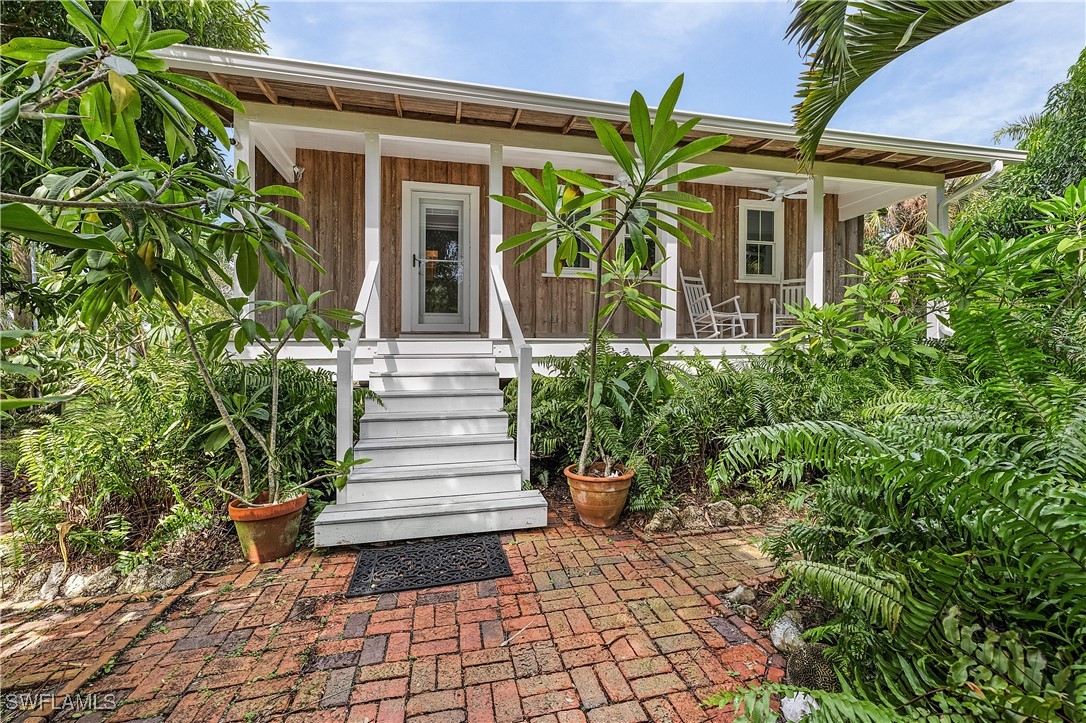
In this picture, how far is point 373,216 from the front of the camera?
13.5 feet

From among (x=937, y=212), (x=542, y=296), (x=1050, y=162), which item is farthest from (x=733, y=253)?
(x=1050, y=162)

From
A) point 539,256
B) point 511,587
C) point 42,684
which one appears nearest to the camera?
point 42,684

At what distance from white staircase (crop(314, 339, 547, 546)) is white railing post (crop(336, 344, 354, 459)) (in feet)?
0.47

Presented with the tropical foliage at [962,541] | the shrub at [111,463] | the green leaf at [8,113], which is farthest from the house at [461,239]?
the green leaf at [8,113]

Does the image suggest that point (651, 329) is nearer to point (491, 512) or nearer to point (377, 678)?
point (491, 512)

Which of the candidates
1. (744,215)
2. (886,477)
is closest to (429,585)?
(886,477)

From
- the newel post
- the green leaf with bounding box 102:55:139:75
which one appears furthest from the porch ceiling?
the green leaf with bounding box 102:55:139:75

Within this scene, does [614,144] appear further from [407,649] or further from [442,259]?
[442,259]

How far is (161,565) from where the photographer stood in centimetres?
248

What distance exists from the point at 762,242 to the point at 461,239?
14.3 feet

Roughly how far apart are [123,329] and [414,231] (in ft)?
10.6

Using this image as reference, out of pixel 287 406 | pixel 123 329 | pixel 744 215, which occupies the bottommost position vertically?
pixel 287 406

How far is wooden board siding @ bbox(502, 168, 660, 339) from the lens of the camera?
237 inches

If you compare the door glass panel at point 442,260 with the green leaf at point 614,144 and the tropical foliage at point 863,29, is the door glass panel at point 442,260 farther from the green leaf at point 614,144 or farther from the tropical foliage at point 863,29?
the tropical foliage at point 863,29
